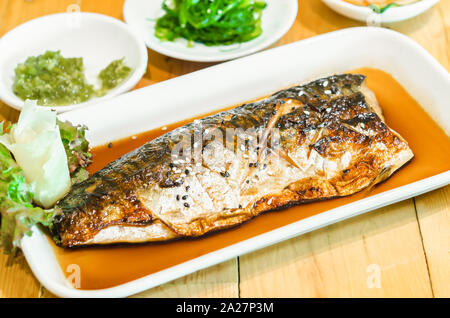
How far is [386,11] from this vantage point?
3270 millimetres

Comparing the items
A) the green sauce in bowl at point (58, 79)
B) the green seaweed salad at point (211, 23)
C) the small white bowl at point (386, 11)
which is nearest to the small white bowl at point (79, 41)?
the green sauce in bowl at point (58, 79)

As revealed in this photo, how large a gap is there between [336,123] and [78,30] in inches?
78.0

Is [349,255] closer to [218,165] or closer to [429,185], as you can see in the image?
[429,185]

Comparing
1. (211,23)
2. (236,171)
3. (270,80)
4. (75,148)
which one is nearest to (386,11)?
(270,80)

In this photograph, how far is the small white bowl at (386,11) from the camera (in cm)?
327

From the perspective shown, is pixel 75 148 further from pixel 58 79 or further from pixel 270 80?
pixel 270 80

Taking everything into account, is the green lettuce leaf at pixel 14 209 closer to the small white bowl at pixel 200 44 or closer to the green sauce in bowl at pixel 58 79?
the green sauce in bowl at pixel 58 79

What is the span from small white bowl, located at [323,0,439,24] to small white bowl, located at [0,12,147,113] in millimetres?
1432

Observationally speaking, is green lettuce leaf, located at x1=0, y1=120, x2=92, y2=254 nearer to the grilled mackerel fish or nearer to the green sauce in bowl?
the grilled mackerel fish

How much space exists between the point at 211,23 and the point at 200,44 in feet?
0.54

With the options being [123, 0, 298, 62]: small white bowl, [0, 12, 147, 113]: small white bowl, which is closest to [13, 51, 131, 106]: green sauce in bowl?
[0, 12, 147, 113]: small white bowl

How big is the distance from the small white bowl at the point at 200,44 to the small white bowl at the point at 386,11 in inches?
13.7

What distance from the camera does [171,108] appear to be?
279 centimetres

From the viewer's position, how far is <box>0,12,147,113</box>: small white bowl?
3.17m
